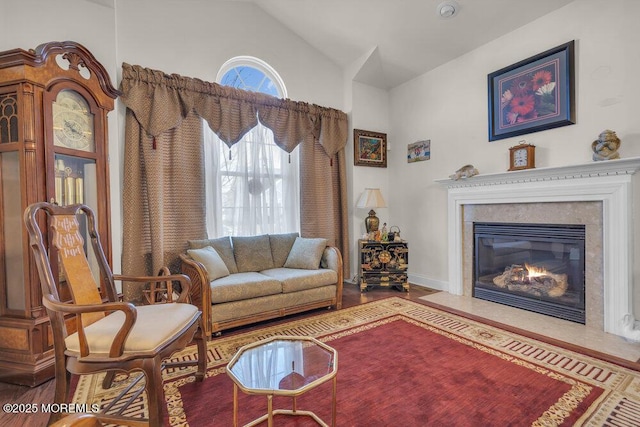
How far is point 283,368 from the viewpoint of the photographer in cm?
159

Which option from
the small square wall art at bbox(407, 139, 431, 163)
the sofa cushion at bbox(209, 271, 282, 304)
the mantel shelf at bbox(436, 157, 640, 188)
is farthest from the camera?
the small square wall art at bbox(407, 139, 431, 163)

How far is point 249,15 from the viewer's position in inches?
149

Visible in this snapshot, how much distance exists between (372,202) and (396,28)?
2.10 metres

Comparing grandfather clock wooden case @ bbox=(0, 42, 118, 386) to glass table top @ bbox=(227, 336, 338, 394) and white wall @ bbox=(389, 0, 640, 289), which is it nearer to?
glass table top @ bbox=(227, 336, 338, 394)

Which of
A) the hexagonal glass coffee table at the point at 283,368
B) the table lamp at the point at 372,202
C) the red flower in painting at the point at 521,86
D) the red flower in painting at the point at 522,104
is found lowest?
the hexagonal glass coffee table at the point at 283,368

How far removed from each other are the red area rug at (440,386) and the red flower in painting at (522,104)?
7.41ft

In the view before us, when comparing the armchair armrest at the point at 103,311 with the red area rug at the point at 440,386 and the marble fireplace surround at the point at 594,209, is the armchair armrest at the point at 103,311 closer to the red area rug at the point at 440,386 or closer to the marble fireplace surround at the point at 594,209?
the red area rug at the point at 440,386

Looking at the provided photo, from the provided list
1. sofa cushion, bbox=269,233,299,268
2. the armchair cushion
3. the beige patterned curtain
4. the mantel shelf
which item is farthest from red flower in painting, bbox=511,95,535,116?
the armchair cushion

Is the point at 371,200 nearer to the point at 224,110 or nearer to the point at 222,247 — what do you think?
the point at 222,247

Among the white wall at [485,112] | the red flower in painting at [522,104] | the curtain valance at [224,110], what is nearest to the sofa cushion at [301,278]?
the curtain valance at [224,110]

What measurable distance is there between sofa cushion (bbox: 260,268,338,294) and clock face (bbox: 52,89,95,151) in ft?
6.44

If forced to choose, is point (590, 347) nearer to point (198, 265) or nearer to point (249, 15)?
point (198, 265)

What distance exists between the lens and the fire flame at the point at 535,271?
10.7 feet

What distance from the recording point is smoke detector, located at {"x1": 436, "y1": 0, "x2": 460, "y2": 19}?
314 cm
